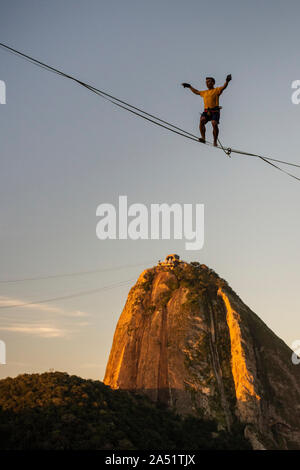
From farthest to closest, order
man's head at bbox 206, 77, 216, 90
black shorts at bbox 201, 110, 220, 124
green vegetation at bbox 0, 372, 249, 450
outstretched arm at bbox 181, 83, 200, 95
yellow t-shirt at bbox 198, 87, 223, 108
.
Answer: green vegetation at bbox 0, 372, 249, 450
man's head at bbox 206, 77, 216, 90
black shorts at bbox 201, 110, 220, 124
yellow t-shirt at bbox 198, 87, 223, 108
outstretched arm at bbox 181, 83, 200, 95

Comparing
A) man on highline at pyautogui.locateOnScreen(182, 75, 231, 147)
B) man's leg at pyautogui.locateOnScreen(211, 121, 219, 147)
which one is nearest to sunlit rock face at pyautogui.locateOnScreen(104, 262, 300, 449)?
Result: man's leg at pyautogui.locateOnScreen(211, 121, 219, 147)

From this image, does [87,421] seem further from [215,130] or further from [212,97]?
[212,97]

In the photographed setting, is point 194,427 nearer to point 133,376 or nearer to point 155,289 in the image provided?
point 133,376

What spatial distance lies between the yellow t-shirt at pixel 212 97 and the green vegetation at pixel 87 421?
31.5m

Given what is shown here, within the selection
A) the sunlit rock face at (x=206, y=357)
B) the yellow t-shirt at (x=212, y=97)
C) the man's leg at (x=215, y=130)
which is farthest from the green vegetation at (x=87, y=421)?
the yellow t-shirt at (x=212, y=97)

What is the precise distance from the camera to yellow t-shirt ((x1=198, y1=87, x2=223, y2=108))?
26859 mm

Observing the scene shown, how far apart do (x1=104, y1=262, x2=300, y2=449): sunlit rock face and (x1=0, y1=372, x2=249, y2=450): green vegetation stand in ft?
9.88

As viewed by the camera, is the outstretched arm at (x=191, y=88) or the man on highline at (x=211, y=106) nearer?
the outstretched arm at (x=191, y=88)

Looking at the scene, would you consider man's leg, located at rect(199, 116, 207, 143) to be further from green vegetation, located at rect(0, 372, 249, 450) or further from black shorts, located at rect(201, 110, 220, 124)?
green vegetation, located at rect(0, 372, 249, 450)

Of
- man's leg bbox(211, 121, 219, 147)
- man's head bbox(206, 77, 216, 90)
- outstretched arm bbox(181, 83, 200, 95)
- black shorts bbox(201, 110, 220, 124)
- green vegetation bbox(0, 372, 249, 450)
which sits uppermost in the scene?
man's head bbox(206, 77, 216, 90)

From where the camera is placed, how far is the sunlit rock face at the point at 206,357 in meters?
59.6

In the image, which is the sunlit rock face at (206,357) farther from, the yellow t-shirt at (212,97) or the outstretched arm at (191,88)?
the outstretched arm at (191,88)
